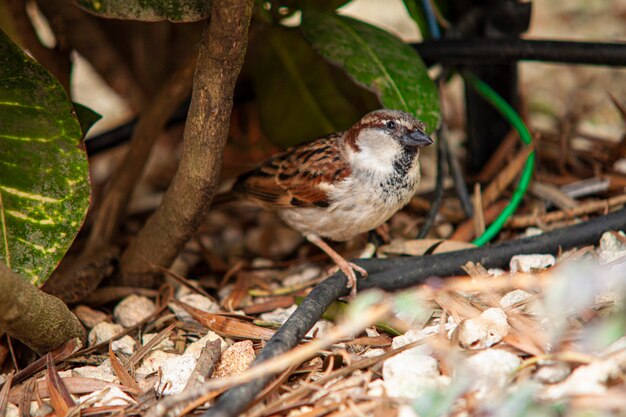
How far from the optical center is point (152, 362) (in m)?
1.95

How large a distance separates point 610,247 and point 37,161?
1.72 metres

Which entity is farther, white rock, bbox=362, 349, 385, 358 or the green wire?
the green wire

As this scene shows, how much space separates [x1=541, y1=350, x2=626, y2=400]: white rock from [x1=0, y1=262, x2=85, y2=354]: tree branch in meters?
1.25

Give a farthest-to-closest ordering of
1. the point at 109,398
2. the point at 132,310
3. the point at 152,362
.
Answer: the point at 132,310 < the point at 152,362 < the point at 109,398

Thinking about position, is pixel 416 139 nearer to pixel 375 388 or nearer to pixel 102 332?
pixel 375 388

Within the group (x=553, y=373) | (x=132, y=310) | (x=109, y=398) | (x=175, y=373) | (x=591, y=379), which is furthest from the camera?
(x=132, y=310)

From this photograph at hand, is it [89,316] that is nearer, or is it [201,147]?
[201,147]

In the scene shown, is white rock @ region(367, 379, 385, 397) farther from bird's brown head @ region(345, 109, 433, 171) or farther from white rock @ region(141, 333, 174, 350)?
bird's brown head @ region(345, 109, 433, 171)

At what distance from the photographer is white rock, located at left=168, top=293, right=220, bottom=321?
2219mm

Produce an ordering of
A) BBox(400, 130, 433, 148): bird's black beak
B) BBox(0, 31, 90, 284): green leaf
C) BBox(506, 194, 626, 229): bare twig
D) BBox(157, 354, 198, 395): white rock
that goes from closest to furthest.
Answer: BBox(157, 354, 198, 395): white rock, BBox(0, 31, 90, 284): green leaf, BBox(400, 130, 433, 148): bird's black beak, BBox(506, 194, 626, 229): bare twig

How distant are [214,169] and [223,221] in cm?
107

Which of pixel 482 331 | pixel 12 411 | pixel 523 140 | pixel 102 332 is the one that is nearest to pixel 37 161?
pixel 102 332

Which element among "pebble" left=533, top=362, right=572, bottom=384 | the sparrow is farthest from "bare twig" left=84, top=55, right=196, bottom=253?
"pebble" left=533, top=362, right=572, bottom=384

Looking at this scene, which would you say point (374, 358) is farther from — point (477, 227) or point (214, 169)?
point (477, 227)
